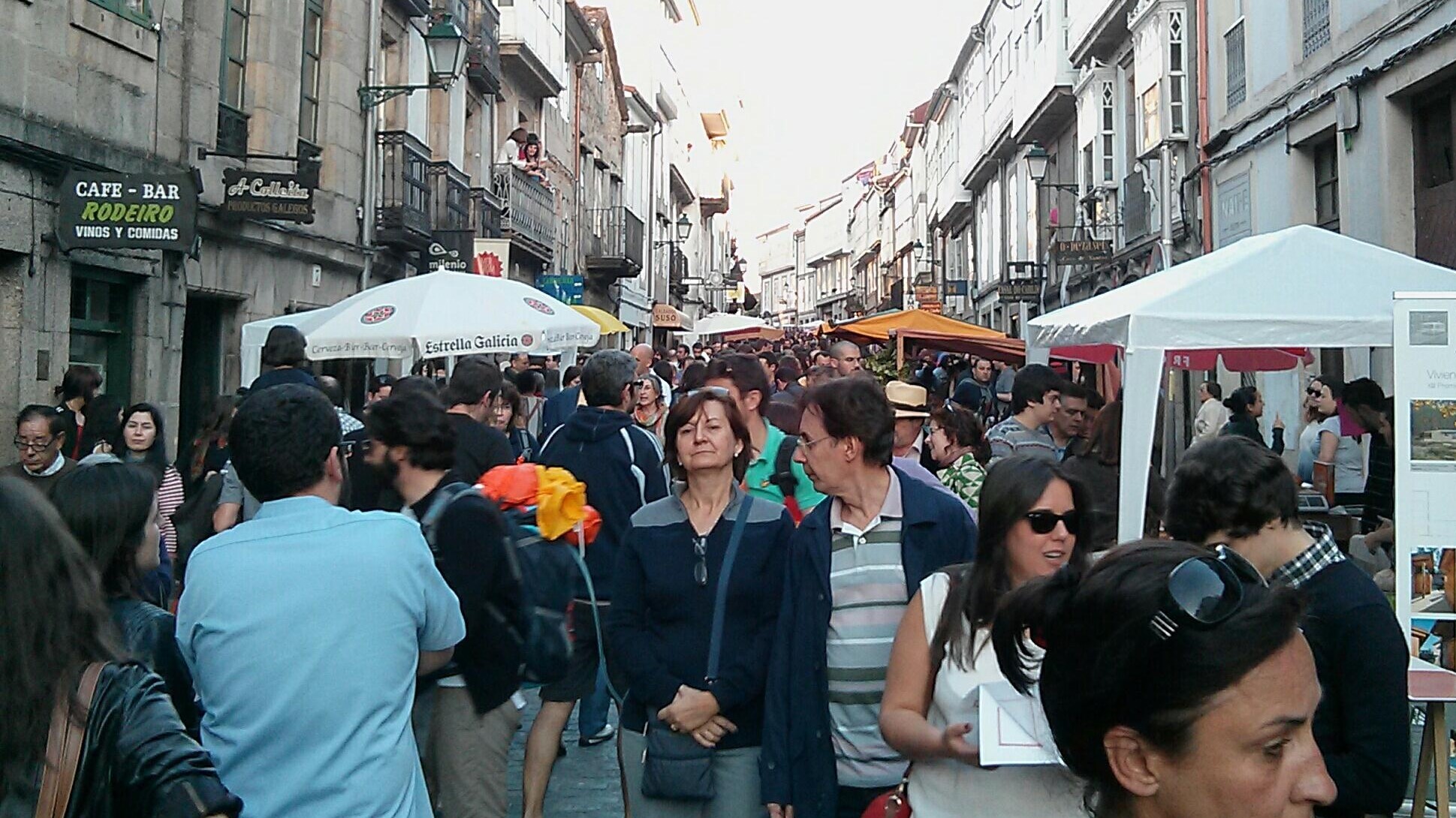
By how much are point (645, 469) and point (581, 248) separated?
29.8m

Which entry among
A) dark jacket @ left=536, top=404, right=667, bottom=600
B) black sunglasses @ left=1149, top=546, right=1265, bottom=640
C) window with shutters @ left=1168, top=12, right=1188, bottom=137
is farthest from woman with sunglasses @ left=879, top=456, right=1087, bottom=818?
window with shutters @ left=1168, top=12, right=1188, bottom=137

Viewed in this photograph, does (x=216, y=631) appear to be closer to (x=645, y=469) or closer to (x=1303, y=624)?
(x=1303, y=624)

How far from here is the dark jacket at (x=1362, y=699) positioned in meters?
3.05

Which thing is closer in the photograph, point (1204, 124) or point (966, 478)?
point (966, 478)

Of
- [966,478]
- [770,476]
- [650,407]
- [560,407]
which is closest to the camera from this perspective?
[770,476]

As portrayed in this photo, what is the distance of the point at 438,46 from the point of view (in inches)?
584

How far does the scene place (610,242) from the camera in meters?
37.7

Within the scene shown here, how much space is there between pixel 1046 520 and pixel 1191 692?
164 cm

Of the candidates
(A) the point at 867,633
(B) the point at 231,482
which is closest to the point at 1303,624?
(A) the point at 867,633

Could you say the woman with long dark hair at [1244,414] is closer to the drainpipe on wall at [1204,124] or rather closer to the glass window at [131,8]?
the drainpipe on wall at [1204,124]

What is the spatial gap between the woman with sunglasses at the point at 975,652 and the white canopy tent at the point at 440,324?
22.9 ft

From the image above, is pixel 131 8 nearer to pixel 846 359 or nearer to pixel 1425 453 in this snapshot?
pixel 846 359

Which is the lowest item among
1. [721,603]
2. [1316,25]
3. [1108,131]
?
[721,603]

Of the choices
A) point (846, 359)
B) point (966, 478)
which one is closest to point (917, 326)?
point (846, 359)
